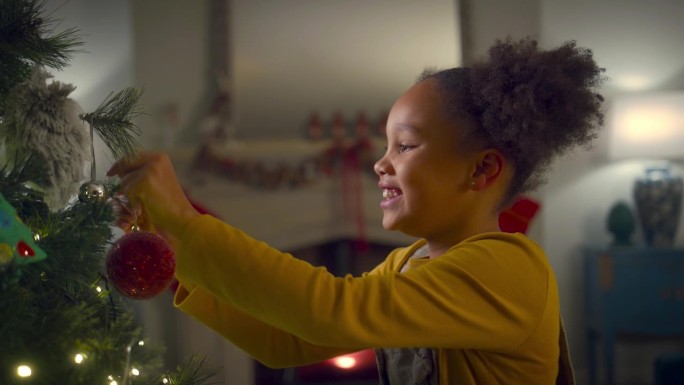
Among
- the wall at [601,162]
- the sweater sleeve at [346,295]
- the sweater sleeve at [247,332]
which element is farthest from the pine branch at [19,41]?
the wall at [601,162]

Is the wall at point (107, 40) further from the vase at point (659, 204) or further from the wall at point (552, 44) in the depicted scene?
the vase at point (659, 204)

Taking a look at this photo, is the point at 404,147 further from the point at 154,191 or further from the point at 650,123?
the point at 650,123

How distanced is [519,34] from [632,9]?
727 millimetres

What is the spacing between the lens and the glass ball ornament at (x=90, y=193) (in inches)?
27.5

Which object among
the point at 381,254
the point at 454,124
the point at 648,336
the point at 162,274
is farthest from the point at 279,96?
the point at 162,274

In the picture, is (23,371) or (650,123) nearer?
(23,371)

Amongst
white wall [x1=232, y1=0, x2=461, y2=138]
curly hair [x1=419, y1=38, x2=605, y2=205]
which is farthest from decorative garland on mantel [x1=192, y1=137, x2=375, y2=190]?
curly hair [x1=419, y1=38, x2=605, y2=205]

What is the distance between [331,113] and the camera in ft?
11.7

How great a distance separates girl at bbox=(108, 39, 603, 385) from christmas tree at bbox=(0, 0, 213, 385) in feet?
0.22

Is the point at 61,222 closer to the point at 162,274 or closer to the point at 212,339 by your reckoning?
the point at 162,274

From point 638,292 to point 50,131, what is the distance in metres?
3.22

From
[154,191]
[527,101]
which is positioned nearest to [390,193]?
[527,101]

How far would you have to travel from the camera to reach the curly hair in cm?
91

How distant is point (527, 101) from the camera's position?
905mm
